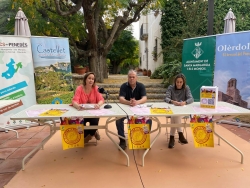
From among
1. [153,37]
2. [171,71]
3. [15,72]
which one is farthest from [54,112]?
[153,37]

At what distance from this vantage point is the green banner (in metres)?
4.50

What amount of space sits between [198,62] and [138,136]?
2.87 metres

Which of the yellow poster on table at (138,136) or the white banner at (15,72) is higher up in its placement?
the white banner at (15,72)

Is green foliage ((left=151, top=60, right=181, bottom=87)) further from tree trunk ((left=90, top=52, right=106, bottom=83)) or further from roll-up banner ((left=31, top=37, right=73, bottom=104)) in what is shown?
roll-up banner ((left=31, top=37, right=73, bottom=104))

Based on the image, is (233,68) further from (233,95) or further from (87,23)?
(87,23)

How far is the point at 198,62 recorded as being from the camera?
4.74m

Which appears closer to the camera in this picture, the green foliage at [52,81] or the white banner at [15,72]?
the white banner at [15,72]

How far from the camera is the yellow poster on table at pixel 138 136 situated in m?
2.55

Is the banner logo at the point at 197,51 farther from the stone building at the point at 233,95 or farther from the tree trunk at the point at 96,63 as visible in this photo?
the tree trunk at the point at 96,63

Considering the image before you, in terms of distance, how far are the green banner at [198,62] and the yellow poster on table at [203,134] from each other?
7.16 feet

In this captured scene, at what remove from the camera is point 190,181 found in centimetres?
229

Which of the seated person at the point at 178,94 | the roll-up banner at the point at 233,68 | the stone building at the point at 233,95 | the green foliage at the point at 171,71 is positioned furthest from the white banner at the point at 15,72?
the green foliage at the point at 171,71

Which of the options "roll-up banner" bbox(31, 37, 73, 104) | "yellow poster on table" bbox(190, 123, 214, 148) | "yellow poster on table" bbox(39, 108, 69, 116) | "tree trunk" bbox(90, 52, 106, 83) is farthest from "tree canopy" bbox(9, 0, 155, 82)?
"yellow poster on table" bbox(190, 123, 214, 148)

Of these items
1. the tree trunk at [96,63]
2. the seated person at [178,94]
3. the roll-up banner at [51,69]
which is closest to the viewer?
the seated person at [178,94]
